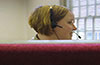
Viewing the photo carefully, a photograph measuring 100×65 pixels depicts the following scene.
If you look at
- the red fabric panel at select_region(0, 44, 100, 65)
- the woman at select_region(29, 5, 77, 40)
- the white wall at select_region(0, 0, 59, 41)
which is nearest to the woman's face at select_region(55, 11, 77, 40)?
the woman at select_region(29, 5, 77, 40)

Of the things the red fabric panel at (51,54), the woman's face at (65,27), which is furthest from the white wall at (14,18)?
the red fabric panel at (51,54)

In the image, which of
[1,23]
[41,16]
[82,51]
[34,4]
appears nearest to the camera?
[82,51]

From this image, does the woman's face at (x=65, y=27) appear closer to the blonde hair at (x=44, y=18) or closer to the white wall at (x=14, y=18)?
the blonde hair at (x=44, y=18)

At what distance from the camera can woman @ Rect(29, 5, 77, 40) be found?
879 mm

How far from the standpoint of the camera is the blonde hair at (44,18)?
0.88m

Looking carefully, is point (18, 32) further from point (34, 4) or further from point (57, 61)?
point (57, 61)

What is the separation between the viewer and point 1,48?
27 centimetres

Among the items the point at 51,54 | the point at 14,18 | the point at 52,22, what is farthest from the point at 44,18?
the point at 14,18

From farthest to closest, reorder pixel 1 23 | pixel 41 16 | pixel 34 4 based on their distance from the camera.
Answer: pixel 1 23
pixel 34 4
pixel 41 16

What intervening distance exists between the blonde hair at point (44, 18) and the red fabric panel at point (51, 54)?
61 centimetres

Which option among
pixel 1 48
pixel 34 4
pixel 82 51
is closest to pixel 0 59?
pixel 1 48

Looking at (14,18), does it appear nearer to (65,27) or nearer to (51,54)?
(65,27)

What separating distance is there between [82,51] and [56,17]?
26.7 inches

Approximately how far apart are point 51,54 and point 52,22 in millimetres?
611
